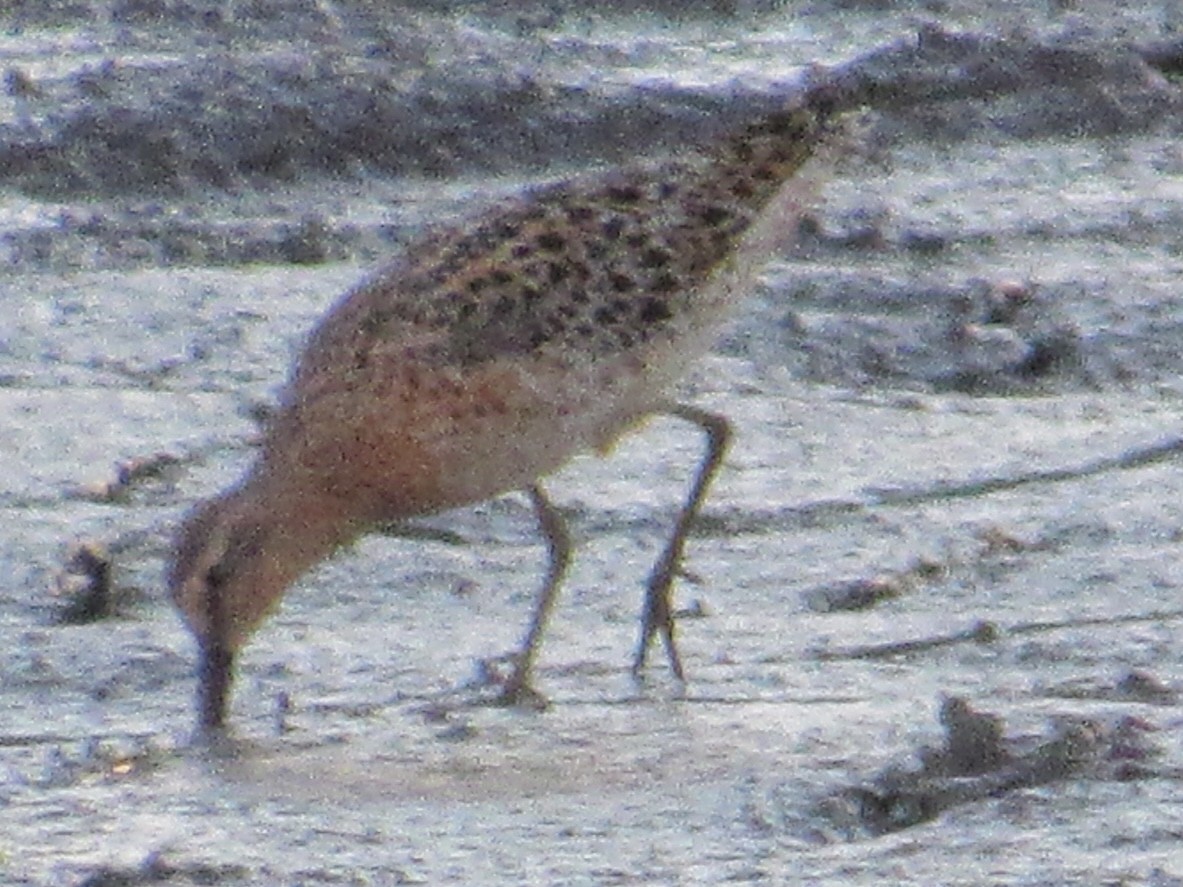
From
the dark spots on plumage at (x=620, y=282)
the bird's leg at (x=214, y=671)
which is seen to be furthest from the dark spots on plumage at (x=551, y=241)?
the bird's leg at (x=214, y=671)

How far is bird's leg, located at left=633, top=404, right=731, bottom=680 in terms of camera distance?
5.75 m

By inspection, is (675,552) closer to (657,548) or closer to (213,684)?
(657,548)

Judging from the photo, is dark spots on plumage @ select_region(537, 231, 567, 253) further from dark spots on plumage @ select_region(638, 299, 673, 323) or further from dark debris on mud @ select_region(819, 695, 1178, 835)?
dark debris on mud @ select_region(819, 695, 1178, 835)

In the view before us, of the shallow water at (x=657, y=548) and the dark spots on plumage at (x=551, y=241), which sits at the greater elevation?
the dark spots on plumage at (x=551, y=241)

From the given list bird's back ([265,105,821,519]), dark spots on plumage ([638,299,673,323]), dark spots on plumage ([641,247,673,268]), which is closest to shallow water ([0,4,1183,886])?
bird's back ([265,105,821,519])

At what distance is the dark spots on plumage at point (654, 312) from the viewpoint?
6248mm

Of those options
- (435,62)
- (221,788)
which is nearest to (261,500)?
(221,788)

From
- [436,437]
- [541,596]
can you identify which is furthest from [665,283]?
[541,596]

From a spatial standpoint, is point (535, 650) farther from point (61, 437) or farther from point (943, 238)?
point (943, 238)

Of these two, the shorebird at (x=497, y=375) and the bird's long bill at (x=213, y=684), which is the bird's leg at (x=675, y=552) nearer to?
the shorebird at (x=497, y=375)

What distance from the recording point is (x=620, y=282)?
621 centimetres

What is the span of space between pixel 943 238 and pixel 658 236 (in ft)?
7.47

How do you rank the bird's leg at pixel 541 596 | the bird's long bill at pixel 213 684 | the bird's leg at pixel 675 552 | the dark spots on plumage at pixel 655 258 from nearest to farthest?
the bird's long bill at pixel 213 684
the bird's leg at pixel 541 596
the bird's leg at pixel 675 552
the dark spots on plumage at pixel 655 258

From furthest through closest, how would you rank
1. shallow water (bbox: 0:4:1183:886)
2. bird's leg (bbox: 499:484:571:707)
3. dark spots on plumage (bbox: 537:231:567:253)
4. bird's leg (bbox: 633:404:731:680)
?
1. dark spots on plumage (bbox: 537:231:567:253)
2. bird's leg (bbox: 633:404:731:680)
3. bird's leg (bbox: 499:484:571:707)
4. shallow water (bbox: 0:4:1183:886)
